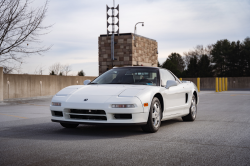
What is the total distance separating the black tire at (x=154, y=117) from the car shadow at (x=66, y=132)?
0.46ft

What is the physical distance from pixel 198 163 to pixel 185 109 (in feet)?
14.4

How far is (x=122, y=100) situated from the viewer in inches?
248

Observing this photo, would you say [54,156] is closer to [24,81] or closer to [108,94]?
[108,94]

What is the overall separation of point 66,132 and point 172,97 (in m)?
2.60

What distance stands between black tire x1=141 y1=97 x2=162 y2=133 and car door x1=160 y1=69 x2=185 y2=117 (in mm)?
362

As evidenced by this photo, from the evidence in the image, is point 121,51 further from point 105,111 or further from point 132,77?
point 105,111

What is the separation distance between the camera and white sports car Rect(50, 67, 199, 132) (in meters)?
6.30

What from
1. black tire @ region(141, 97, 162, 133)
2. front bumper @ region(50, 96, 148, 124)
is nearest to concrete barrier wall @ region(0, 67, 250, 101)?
front bumper @ region(50, 96, 148, 124)

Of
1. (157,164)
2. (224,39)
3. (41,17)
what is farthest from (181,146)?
(224,39)

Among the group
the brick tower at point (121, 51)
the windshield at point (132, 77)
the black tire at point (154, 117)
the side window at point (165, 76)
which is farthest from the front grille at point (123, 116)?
the brick tower at point (121, 51)

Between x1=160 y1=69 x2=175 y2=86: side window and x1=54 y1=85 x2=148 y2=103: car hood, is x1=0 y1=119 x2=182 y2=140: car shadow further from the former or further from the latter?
x1=160 y1=69 x2=175 y2=86: side window

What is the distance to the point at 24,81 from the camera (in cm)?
2222

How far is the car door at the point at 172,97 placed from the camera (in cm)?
754

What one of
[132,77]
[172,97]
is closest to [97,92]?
[132,77]
